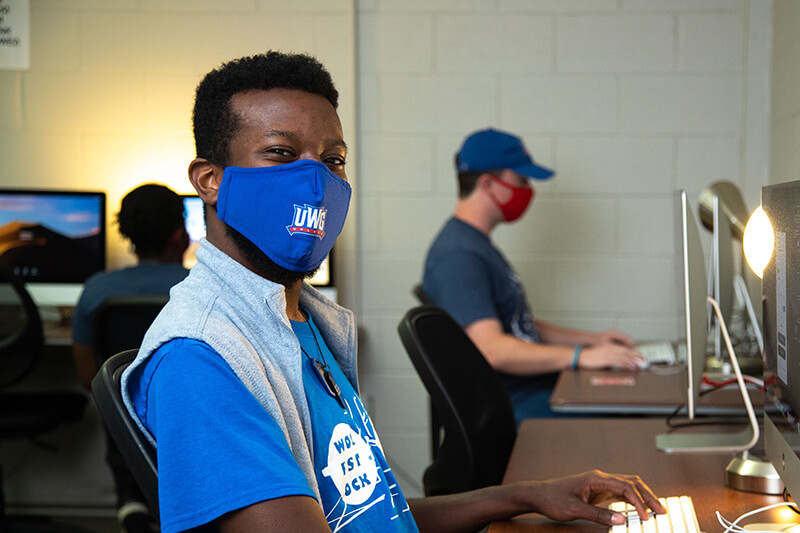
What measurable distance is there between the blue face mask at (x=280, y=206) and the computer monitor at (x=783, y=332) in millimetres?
567

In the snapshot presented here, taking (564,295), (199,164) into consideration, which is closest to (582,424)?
(199,164)

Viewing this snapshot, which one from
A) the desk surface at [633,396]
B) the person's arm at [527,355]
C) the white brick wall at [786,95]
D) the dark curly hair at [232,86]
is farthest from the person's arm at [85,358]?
the white brick wall at [786,95]

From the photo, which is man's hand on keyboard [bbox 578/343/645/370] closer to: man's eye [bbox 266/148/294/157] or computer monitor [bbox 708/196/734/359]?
computer monitor [bbox 708/196/734/359]

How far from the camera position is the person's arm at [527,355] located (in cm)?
241

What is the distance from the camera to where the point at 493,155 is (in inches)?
108

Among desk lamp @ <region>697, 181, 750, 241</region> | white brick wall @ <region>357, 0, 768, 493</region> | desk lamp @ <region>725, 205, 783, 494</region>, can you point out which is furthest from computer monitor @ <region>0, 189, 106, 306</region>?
desk lamp @ <region>725, 205, 783, 494</region>

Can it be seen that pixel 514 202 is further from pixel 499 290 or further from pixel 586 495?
pixel 586 495

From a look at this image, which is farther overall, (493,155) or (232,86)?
(493,155)

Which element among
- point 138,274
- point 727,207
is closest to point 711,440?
point 727,207

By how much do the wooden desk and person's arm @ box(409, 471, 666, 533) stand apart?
25 mm

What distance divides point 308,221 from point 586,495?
546 millimetres

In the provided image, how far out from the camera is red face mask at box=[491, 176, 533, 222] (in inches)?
109

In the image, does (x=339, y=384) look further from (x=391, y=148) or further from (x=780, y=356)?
(x=391, y=148)

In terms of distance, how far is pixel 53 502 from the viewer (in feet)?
11.2
